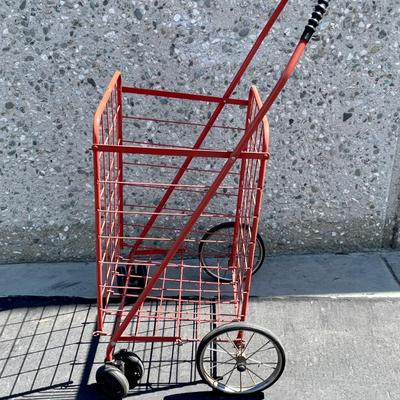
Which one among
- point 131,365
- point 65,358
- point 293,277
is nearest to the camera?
point 131,365

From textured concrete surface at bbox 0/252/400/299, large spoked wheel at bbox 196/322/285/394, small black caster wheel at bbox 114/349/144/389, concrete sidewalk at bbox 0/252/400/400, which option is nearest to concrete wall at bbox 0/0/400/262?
textured concrete surface at bbox 0/252/400/299

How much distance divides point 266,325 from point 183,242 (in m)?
0.70

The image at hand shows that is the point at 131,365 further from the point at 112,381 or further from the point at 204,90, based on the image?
the point at 204,90

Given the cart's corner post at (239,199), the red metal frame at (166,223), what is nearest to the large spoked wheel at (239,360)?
the red metal frame at (166,223)

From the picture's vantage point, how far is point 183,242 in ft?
10.6

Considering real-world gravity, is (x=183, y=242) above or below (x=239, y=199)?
below

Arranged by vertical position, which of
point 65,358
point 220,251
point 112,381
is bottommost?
point 65,358

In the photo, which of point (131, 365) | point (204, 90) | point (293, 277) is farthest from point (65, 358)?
point (204, 90)

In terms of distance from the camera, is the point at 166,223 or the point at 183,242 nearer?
the point at 183,242

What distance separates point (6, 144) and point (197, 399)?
6.46 feet

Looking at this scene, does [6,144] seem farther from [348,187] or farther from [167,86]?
[348,187]

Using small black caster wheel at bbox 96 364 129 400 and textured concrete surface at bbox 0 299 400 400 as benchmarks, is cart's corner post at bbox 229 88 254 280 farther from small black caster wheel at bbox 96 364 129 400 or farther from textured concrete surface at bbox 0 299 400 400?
small black caster wheel at bbox 96 364 129 400

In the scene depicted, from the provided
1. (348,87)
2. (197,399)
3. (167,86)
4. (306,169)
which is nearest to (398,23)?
(348,87)

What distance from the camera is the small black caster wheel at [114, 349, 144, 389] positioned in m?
2.74
